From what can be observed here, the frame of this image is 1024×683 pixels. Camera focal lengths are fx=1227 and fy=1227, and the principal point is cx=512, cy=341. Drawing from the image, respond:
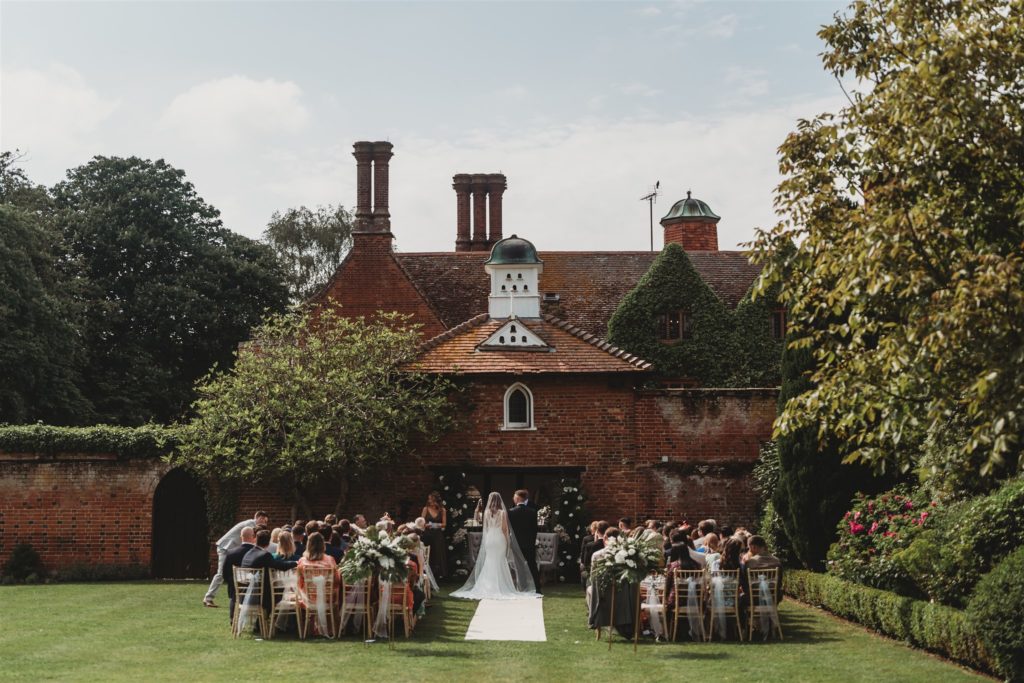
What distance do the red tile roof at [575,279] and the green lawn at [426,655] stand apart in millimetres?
20209

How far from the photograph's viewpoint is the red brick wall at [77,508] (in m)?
26.5

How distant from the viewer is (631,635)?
16906mm

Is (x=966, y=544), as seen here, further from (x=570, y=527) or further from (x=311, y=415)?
(x=311, y=415)

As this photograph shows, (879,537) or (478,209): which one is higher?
(478,209)

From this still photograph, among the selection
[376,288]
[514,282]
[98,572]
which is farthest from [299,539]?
[376,288]

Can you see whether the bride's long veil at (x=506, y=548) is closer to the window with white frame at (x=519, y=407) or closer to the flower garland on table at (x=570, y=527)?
the flower garland on table at (x=570, y=527)

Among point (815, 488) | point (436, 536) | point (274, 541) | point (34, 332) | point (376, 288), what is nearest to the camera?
point (274, 541)

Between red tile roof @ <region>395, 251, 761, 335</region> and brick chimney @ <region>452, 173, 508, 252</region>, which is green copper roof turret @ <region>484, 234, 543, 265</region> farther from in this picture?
brick chimney @ <region>452, 173, 508, 252</region>

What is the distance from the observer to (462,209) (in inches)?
1795

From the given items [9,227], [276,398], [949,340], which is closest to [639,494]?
[276,398]

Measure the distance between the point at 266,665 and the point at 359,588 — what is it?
108 inches

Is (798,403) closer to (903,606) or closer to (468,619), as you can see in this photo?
(903,606)

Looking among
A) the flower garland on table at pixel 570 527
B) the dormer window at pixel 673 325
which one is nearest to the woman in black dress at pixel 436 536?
the flower garland on table at pixel 570 527

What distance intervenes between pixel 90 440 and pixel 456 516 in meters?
8.11
